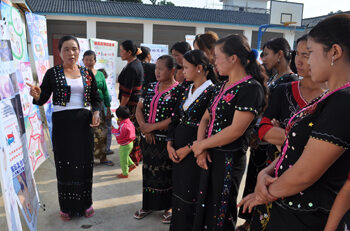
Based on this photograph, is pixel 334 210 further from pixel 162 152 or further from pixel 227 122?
pixel 162 152

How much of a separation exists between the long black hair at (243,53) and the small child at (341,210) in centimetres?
101

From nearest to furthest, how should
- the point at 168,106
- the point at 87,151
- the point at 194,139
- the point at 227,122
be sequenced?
the point at 227,122 → the point at 194,139 → the point at 168,106 → the point at 87,151

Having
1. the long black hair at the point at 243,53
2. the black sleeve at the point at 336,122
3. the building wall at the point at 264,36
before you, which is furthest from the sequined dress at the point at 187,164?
the building wall at the point at 264,36

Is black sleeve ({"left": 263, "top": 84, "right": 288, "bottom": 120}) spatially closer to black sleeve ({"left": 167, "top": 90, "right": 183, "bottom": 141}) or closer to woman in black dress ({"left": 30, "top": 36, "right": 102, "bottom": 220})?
black sleeve ({"left": 167, "top": 90, "right": 183, "bottom": 141})

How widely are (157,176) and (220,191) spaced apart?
877 mm

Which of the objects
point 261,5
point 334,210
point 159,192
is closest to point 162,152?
point 159,192

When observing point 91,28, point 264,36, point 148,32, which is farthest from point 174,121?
point 264,36

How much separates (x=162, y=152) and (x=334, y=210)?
1.78 metres

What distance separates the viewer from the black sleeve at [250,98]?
175cm

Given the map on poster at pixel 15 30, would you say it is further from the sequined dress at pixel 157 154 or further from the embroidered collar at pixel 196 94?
the embroidered collar at pixel 196 94

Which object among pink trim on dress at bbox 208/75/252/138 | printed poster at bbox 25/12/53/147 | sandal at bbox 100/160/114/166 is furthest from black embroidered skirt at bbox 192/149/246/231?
printed poster at bbox 25/12/53/147

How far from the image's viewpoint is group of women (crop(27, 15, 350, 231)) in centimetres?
100

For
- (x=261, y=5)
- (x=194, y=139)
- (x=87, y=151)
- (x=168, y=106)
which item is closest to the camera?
(x=194, y=139)

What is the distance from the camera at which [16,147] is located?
1965 mm
